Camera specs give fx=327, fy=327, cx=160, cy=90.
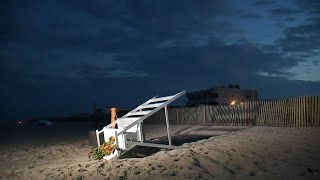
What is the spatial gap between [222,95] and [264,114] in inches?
1625

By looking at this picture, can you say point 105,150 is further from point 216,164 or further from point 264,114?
point 264,114

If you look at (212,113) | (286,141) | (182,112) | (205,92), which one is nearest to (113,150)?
(286,141)

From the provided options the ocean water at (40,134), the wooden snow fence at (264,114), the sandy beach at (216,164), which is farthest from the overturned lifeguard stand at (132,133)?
the ocean water at (40,134)

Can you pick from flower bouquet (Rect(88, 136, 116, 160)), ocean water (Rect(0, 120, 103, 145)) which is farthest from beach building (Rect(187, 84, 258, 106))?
flower bouquet (Rect(88, 136, 116, 160))

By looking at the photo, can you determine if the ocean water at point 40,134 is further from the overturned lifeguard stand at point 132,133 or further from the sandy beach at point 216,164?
the sandy beach at point 216,164

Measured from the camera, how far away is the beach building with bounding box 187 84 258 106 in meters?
57.6

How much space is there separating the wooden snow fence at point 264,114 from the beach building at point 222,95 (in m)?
32.9

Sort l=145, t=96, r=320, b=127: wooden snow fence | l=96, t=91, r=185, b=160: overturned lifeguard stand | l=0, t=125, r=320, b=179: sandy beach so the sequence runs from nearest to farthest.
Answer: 1. l=0, t=125, r=320, b=179: sandy beach
2. l=96, t=91, r=185, b=160: overturned lifeguard stand
3. l=145, t=96, r=320, b=127: wooden snow fence

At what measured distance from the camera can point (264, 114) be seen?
17.2m

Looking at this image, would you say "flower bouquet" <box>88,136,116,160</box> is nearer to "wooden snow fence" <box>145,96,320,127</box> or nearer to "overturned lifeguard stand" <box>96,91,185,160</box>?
"overturned lifeguard stand" <box>96,91,185,160</box>

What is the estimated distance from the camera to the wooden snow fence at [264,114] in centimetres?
1470

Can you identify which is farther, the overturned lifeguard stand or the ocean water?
the ocean water

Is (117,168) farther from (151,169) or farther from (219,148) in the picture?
(219,148)

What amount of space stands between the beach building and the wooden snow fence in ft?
108
